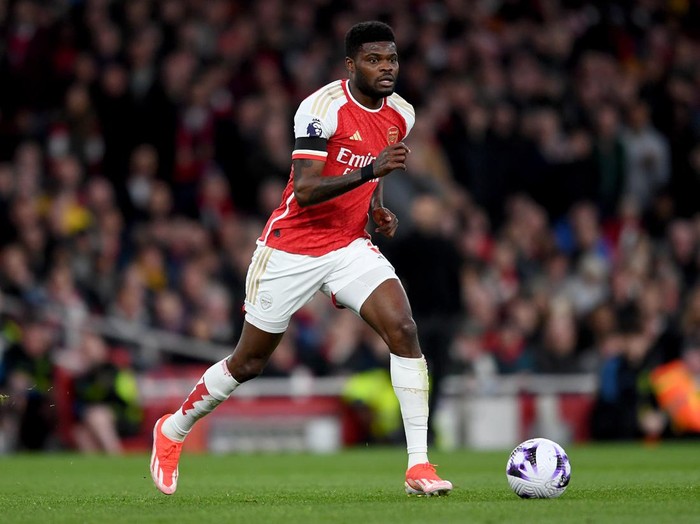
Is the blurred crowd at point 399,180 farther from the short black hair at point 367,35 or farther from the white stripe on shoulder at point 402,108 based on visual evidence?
the short black hair at point 367,35

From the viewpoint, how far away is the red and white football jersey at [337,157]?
7.29 m

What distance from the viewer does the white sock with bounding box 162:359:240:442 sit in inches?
302

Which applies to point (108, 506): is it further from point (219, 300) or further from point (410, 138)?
point (410, 138)

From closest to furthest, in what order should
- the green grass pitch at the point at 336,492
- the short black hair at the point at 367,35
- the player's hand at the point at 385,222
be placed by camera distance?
the green grass pitch at the point at 336,492, the short black hair at the point at 367,35, the player's hand at the point at 385,222

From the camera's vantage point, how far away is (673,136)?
18062 millimetres

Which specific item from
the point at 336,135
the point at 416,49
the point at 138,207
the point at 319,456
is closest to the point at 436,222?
the point at 319,456

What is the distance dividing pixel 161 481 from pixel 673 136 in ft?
39.1

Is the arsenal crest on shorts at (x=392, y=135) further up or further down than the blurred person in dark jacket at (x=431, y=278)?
further up

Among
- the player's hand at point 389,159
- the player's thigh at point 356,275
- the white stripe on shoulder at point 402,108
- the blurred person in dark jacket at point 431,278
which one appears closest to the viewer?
the player's hand at point 389,159

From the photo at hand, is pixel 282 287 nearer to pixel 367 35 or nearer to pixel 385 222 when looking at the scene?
pixel 385 222

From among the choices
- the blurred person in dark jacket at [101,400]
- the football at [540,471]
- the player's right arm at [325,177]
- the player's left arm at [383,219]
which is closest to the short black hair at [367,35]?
the player's right arm at [325,177]

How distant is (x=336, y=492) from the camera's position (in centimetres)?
790

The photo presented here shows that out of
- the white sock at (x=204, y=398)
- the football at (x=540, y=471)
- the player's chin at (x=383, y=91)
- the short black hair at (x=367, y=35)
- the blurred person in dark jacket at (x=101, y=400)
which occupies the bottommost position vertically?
the blurred person in dark jacket at (x=101, y=400)

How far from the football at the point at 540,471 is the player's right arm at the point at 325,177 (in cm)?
154
